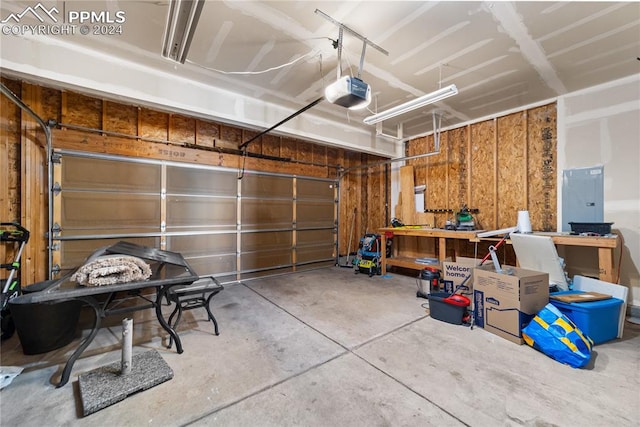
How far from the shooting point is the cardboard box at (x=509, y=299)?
236 centimetres

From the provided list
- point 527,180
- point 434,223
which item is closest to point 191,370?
point 434,223

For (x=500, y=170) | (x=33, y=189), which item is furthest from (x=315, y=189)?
(x=33, y=189)

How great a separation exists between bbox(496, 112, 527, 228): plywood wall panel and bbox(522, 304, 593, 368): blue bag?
2.52 meters

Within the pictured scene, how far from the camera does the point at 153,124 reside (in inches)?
152

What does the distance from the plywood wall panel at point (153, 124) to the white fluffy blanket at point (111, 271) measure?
258cm

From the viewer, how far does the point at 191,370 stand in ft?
6.57

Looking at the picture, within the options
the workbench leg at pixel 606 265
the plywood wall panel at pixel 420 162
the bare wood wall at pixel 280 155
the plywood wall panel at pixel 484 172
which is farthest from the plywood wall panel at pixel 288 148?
the workbench leg at pixel 606 265

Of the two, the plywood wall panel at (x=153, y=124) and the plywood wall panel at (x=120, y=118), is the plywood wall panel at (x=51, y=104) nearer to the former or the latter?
the plywood wall panel at (x=120, y=118)

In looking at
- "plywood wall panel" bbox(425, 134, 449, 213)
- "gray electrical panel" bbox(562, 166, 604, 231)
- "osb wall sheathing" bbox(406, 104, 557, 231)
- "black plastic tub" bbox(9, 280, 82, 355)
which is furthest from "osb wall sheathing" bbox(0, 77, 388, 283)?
"gray electrical panel" bbox(562, 166, 604, 231)

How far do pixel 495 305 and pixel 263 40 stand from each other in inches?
143

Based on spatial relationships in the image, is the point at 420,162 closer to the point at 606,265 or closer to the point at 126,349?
the point at 606,265

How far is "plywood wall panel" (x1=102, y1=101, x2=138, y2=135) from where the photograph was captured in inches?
139

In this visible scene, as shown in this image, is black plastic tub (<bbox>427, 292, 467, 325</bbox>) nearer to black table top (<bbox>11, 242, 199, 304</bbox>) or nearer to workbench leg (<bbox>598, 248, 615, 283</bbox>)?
workbench leg (<bbox>598, 248, 615, 283</bbox>)

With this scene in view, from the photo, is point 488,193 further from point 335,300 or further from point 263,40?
point 263,40
